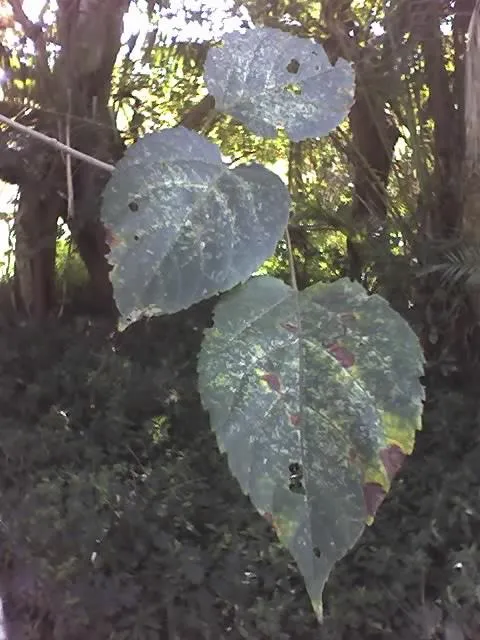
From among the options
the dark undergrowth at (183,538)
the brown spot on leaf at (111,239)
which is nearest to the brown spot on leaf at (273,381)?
the brown spot on leaf at (111,239)

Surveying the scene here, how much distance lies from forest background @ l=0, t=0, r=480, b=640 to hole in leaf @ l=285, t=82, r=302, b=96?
340 millimetres

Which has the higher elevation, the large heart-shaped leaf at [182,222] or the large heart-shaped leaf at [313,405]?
the large heart-shaped leaf at [182,222]

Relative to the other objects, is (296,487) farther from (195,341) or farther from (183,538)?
(195,341)

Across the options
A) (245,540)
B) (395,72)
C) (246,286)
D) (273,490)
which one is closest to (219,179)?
(246,286)

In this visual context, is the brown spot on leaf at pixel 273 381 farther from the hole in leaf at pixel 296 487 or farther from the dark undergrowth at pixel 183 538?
the dark undergrowth at pixel 183 538

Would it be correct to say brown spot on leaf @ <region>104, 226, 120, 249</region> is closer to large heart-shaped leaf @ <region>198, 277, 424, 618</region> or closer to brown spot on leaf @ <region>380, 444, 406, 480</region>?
large heart-shaped leaf @ <region>198, 277, 424, 618</region>

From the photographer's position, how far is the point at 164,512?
0.87 meters

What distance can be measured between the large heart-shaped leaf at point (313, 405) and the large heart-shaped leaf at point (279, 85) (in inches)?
4.8

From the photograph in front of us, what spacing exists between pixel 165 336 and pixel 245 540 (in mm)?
498

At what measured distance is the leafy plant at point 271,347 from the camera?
353 millimetres

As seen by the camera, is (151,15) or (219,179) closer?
(219,179)

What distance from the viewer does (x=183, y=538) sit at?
2.85ft

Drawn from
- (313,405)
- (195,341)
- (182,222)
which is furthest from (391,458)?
(195,341)

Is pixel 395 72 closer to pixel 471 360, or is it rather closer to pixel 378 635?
pixel 471 360
